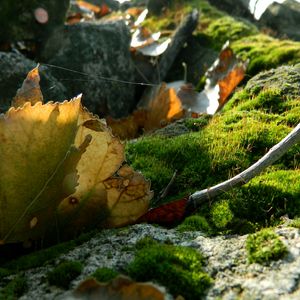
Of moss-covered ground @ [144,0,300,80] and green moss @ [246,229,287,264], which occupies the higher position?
moss-covered ground @ [144,0,300,80]

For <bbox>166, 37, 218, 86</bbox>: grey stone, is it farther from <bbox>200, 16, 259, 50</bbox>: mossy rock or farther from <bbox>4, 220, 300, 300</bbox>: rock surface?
<bbox>4, 220, 300, 300</bbox>: rock surface

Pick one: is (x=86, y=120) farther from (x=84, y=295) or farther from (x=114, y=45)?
(x=114, y=45)

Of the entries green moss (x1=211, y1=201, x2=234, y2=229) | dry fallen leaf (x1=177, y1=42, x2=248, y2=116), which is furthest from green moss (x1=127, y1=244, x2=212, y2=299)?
dry fallen leaf (x1=177, y1=42, x2=248, y2=116)

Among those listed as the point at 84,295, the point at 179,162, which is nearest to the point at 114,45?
the point at 179,162

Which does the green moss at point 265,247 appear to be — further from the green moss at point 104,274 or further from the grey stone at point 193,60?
the grey stone at point 193,60

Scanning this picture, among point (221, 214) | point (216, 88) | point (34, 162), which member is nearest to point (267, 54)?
point (216, 88)

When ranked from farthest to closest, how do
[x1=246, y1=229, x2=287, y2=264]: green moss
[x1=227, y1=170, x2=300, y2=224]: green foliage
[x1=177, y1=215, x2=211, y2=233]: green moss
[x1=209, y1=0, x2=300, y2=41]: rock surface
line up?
1. [x1=209, y1=0, x2=300, y2=41]: rock surface
2. [x1=227, y1=170, x2=300, y2=224]: green foliage
3. [x1=177, y1=215, x2=211, y2=233]: green moss
4. [x1=246, y1=229, x2=287, y2=264]: green moss

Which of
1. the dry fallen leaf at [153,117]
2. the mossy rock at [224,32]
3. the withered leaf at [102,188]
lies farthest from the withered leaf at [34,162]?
the mossy rock at [224,32]
